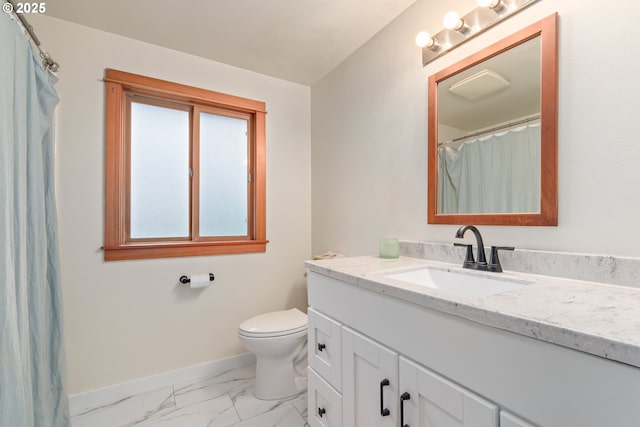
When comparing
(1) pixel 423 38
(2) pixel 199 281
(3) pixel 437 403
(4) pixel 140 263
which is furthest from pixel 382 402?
(4) pixel 140 263

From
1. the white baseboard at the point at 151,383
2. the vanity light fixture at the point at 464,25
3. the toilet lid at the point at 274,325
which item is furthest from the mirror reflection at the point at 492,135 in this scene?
the white baseboard at the point at 151,383

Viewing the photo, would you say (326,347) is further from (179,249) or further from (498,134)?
(179,249)

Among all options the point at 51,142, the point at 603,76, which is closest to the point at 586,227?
the point at 603,76

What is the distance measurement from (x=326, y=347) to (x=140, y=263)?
4.50ft

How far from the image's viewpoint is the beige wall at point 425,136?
2.84 feet

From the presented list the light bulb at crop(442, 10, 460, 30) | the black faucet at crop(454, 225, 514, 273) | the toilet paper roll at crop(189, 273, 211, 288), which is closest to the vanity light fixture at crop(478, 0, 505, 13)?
the light bulb at crop(442, 10, 460, 30)

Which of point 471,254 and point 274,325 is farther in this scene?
point 274,325

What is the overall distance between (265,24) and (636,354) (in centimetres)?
201

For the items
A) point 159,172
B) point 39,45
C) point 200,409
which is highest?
point 39,45

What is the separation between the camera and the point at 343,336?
1.12 m

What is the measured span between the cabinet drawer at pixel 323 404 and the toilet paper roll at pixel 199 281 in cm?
100

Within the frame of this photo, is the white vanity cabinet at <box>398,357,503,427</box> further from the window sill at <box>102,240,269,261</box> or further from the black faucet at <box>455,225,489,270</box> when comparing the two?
the window sill at <box>102,240,269,261</box>

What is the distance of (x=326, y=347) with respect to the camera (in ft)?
4.07

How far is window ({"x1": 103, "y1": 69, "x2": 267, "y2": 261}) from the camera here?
1.78 metres
